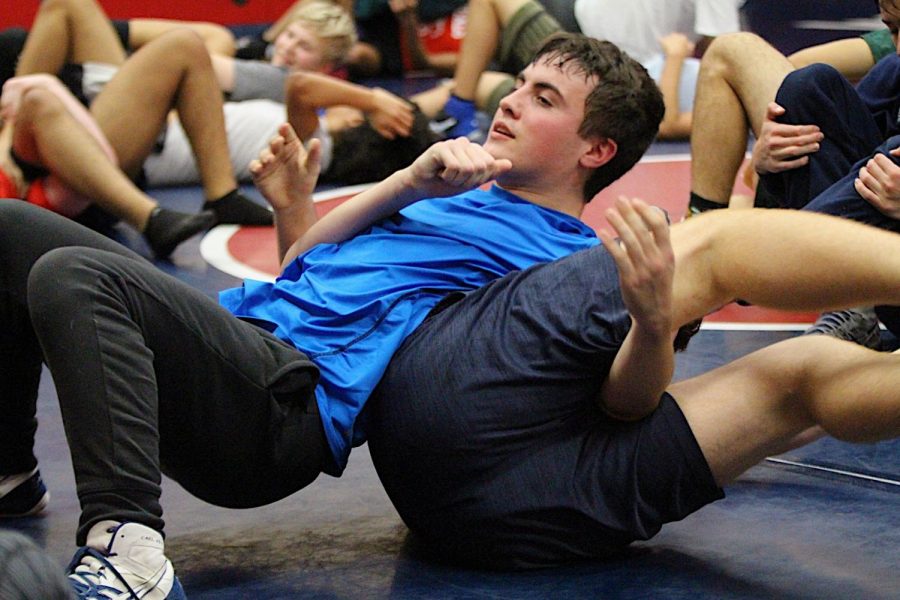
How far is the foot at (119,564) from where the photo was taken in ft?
5.93

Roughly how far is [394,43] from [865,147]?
5.38 m

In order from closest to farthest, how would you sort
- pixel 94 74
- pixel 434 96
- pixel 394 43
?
1. pixel 94 74
2. pixel 434 96
3. pixel 394 43

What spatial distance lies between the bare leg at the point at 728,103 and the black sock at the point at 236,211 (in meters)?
1.67

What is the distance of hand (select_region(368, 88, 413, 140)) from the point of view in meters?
5.25

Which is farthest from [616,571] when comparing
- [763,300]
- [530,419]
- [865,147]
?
[865,147]

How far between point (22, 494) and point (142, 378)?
0.60 m

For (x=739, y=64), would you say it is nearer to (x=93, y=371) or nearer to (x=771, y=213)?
(x=771, y=213)

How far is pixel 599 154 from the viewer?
7.92 feet

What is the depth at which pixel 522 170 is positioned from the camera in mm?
2344

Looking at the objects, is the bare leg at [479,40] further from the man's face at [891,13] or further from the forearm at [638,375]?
the forearm at [638,375]

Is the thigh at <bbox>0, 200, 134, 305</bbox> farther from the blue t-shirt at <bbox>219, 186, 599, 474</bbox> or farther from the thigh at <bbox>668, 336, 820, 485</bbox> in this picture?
the thigh at <bbox>668, 336, 820, 485</bbox>

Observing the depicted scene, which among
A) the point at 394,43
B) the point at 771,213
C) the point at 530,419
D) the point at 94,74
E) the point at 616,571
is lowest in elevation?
the point at 394,43

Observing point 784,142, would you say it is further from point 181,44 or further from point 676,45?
point 676,45

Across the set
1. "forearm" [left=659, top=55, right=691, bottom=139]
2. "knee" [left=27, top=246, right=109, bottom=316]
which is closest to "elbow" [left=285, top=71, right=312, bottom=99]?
"forearm" [left=659, top=55, right=691, bottom=139]
